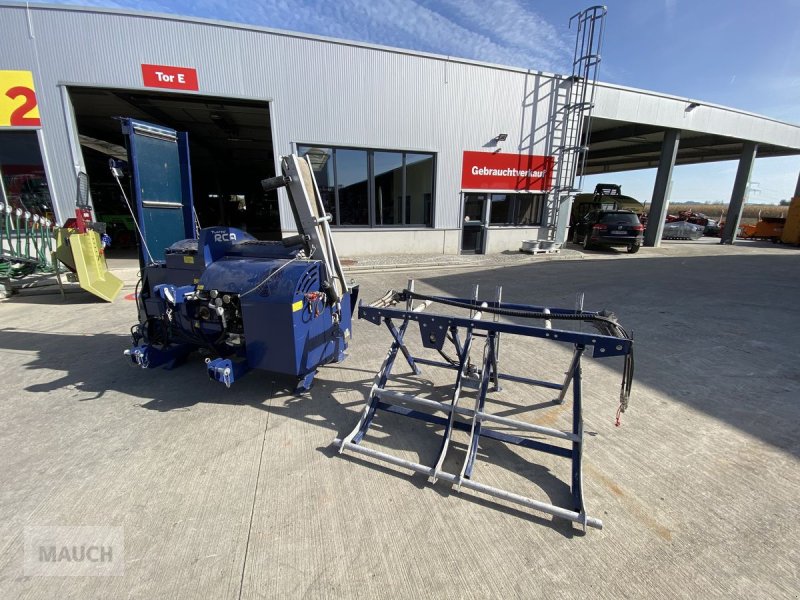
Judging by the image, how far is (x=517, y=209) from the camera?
1369cm

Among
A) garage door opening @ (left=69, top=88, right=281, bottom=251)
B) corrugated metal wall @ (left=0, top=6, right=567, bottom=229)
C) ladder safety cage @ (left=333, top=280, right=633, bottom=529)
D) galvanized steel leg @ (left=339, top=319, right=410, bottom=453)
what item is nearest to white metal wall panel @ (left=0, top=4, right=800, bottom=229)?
corrugated metal wall @ (left=0, top=6, right=567, bottom=229)

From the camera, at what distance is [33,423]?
2902 millimetres

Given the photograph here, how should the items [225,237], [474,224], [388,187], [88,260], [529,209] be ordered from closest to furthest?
[225,237]
[88,260]
[388,187]
[474,224]
[529,209]

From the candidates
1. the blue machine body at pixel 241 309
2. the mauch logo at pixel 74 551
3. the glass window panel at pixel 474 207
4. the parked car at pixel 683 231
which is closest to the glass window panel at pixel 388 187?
the glass window panel at pixel 474 207

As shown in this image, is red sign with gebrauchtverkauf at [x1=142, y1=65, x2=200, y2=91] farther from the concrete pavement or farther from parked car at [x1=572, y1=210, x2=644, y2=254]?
parked car at [x1=572, y1=210, x2=644, y2=254]

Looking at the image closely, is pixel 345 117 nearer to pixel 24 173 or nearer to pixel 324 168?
pixel 324 168

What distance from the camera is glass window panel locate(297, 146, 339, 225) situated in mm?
10859

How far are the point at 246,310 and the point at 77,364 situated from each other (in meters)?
2.61

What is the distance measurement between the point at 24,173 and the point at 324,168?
7.58 meters

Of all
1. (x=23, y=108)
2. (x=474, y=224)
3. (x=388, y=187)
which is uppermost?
(x=23, y=108)

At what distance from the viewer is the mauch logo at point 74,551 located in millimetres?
1749

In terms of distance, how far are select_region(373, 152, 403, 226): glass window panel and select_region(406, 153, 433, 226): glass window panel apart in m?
0.33

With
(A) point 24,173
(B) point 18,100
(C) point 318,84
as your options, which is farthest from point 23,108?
(C) point 318,84

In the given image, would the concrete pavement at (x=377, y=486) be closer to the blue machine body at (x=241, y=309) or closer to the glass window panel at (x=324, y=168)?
the blue machine body at (x=241, y=309)
